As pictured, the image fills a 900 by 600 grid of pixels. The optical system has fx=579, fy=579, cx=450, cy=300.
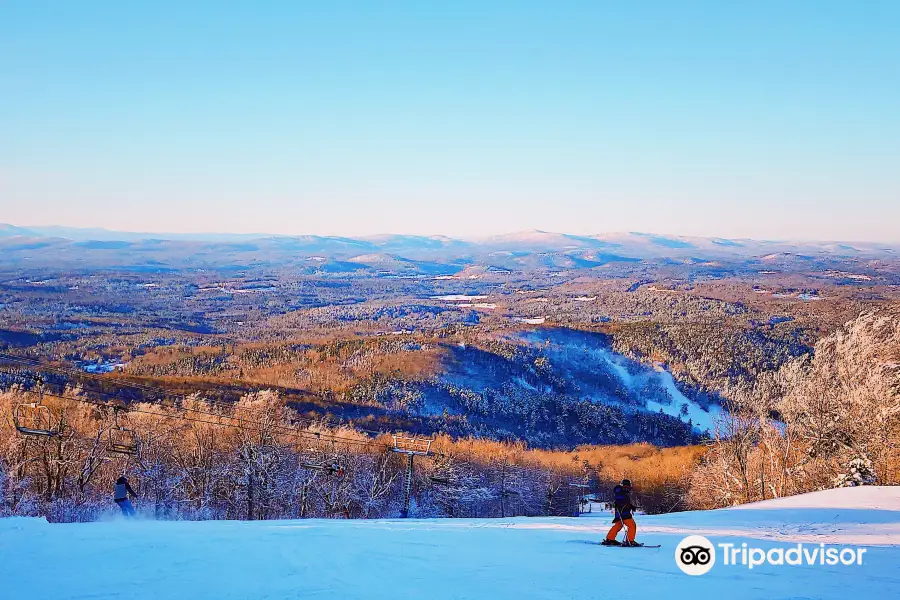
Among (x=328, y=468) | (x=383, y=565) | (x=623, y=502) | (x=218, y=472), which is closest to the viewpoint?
(x=383, y=565)

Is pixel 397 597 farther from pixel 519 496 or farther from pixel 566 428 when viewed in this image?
pixel 566 428

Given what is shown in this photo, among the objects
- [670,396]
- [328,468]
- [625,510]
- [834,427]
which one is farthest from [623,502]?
[670,396]

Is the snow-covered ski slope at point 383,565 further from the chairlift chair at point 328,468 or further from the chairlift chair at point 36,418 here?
the chairlift chair at point 36,418

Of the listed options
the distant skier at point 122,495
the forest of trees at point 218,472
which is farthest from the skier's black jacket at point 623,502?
the forest of trees at point 218,472

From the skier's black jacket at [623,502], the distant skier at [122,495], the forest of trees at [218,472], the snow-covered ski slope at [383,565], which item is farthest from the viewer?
the forest of trees at [218,472]

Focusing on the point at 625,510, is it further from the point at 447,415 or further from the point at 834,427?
the point at 447,415

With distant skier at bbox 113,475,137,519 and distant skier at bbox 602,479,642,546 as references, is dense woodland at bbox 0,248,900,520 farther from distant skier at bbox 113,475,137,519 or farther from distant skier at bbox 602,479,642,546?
distant skier at bbox 602,479,642,546

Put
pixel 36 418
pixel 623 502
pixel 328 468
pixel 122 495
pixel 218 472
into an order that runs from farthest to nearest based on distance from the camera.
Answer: pixel 218 472 < pixel 36 418 < pixel 328 468 < pixel 122 495 < pixel 623 502

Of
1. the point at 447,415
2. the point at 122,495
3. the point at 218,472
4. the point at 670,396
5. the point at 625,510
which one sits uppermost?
the point at 625,510
